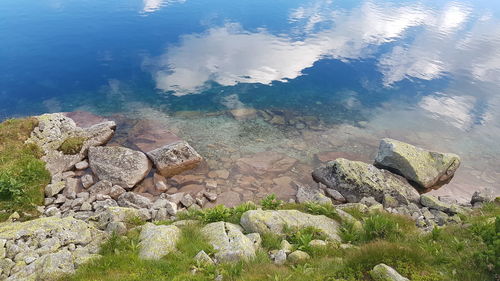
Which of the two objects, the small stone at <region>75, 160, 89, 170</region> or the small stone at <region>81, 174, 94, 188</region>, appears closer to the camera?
the small stone at <region>81, 174, 94, 188</region>

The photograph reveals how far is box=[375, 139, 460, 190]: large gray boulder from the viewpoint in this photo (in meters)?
21.3

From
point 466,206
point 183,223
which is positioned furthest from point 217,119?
point 466,206

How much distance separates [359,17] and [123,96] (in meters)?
61.1

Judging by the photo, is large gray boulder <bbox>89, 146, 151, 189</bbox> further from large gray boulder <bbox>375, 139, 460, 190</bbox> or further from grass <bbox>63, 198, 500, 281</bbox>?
large gray boulder <bbox>375, 139, 460, 190</bbox>

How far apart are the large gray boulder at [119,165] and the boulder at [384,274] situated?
15.7 meters

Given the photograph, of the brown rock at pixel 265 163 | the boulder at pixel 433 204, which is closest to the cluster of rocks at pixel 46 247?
the brown rock at pixel 265 163

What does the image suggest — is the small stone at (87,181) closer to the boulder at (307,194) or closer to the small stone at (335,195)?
the boulder at (307,194)

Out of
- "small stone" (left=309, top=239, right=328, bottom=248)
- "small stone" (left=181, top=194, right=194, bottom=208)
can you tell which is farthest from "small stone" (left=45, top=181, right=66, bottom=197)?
"small stone" (left=309, top=239, right=328, bottom=248)

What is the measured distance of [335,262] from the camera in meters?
10.1

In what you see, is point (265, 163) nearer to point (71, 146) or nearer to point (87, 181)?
point (87, 181)

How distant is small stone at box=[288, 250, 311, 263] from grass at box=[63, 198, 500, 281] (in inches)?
9.4

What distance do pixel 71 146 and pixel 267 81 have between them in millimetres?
23718

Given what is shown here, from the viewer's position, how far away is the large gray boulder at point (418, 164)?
69.8 ft

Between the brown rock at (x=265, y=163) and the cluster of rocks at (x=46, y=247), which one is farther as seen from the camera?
the brown rock at (x=265, y=163)
